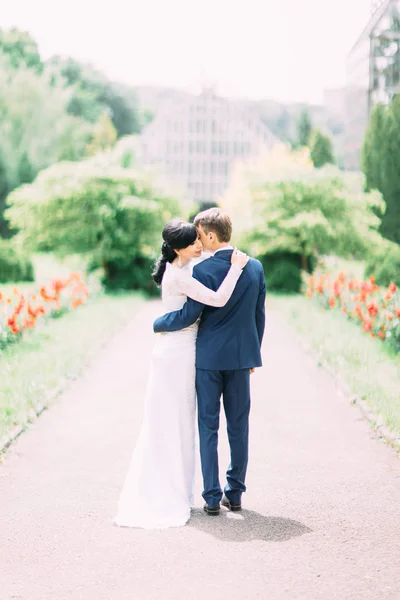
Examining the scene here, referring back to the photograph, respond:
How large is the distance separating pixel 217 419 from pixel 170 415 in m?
0.28

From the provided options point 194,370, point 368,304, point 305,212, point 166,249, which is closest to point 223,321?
point 194,370

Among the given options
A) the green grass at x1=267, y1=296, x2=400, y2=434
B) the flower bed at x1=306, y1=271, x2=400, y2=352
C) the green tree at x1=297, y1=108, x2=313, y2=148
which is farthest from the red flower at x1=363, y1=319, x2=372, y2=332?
the green tree at x1=297, y1=108, x2=313, y2=148

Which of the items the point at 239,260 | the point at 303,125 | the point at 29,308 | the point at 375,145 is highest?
the point at 303,125

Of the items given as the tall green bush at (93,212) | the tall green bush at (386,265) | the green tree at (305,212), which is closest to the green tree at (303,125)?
the green tree at (305,212)

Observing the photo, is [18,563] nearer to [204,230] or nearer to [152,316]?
[204,230]

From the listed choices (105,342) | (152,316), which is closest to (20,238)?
(152,316)

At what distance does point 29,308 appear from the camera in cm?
1178

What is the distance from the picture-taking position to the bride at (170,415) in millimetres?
4910

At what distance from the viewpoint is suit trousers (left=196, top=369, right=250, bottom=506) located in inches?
196

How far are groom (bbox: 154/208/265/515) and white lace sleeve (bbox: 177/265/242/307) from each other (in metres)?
0.07

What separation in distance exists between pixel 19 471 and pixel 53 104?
3490 centimetres

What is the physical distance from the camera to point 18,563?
4.20m

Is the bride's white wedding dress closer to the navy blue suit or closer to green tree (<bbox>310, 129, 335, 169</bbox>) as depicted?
the navy blue suit

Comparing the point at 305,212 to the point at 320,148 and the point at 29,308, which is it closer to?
the point at 29,308
